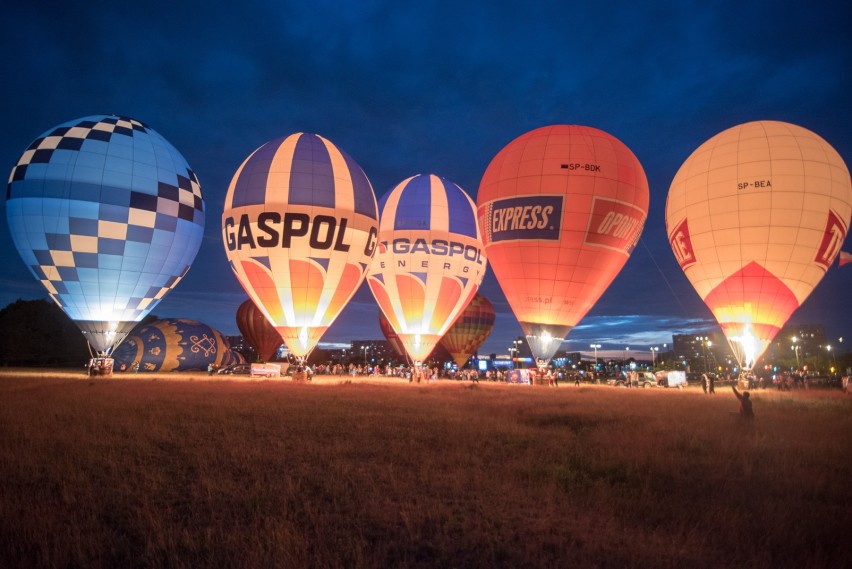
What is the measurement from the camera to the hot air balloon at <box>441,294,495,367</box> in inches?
1678

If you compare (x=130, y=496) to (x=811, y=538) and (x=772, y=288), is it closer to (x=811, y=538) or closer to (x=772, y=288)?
(x=811, y=538)

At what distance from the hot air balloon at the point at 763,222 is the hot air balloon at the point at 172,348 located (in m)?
32.4

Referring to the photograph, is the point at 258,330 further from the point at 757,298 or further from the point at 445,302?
the point at 757,298

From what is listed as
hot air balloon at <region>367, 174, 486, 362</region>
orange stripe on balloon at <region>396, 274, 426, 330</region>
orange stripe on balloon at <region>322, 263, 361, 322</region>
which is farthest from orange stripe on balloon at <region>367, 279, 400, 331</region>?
orange stripe on balloon at <region>322, 263, 361, 322</region>

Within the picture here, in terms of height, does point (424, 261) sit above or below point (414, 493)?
above

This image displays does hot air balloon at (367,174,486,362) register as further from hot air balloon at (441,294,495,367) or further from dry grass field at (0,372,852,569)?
dry grass field at (0,372,852,569)

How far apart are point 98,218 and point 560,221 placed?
19513mm

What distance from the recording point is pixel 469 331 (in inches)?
1690

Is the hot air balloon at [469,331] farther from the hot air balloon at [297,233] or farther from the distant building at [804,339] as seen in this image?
the distant building at [804,339]

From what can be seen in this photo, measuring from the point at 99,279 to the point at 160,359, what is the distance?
13.3 metres

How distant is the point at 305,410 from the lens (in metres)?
11.2

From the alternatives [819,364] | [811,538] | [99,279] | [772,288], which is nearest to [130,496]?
[811,538]

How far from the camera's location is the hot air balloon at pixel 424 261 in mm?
26312

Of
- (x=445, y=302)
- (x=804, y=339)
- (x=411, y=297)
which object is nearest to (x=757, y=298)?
(x=445, y=302)
